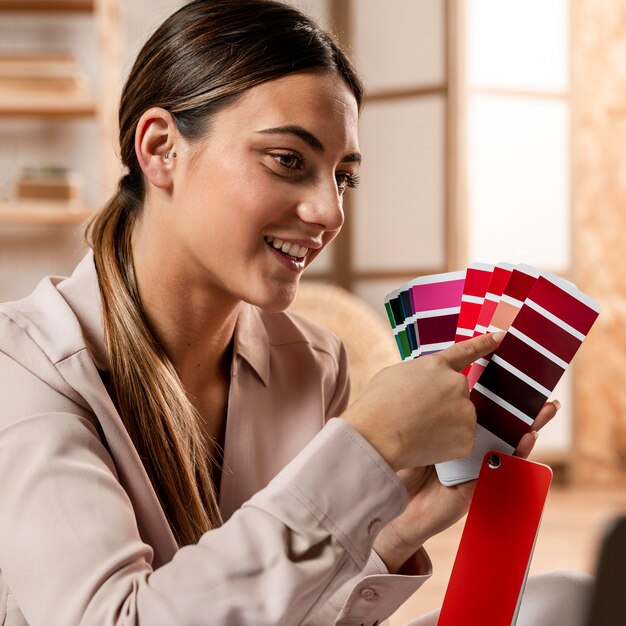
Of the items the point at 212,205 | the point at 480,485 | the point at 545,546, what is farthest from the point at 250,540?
the point at 545,546

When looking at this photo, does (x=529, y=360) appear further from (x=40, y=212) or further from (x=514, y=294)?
(x=40, y=212)

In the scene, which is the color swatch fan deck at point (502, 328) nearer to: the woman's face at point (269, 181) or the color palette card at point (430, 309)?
the color palette card at point (430, 309)

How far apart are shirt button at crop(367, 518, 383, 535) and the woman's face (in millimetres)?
358

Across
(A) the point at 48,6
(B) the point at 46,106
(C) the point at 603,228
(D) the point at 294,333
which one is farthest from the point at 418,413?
(C) the point at 603,228

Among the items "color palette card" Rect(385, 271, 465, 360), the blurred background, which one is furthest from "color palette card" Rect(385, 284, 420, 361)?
the blurred background

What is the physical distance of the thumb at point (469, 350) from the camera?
91 centimetres

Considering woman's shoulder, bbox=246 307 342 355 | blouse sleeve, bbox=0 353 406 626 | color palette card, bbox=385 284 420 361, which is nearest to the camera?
blouse sleeve, bbox=0 353 406 626

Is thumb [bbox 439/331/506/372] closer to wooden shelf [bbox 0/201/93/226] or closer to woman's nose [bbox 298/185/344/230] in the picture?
woman's nose [bbox 298/185/344/230]

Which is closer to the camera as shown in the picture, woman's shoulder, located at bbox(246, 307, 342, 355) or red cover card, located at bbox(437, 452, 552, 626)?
red cover card, located at bbox(437, 452, 552, 626)

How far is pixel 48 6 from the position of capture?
12.9ft

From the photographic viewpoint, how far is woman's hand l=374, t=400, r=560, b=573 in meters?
1.07

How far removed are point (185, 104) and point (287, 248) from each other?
0.72 ft

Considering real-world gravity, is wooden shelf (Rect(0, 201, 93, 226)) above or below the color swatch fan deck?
below

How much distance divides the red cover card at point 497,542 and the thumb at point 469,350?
132 mm
